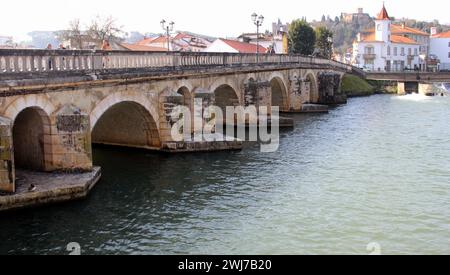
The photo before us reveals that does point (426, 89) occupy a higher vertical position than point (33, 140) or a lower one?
higher

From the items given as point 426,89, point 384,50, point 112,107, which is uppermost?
point 384,50

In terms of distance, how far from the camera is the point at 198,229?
15.9m

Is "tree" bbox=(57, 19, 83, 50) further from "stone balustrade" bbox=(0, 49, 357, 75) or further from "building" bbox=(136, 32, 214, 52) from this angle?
"stone balustrade" bbox=(0, 49, 357, 75)

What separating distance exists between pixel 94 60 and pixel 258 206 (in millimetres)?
8102

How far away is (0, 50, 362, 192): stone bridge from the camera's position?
1675 centimetres

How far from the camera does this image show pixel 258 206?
711 inches

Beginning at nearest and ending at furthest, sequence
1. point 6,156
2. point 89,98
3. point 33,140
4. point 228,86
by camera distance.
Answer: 1. point 6,156
2. point 33,140
3. point 89,98
4. point 228,86

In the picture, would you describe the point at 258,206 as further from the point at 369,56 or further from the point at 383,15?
the point at 383,15

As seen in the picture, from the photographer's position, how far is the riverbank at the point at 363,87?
66625 mm

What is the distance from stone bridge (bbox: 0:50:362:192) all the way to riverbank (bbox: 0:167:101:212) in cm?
36

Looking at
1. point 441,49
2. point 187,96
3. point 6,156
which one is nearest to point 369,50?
point 441,49

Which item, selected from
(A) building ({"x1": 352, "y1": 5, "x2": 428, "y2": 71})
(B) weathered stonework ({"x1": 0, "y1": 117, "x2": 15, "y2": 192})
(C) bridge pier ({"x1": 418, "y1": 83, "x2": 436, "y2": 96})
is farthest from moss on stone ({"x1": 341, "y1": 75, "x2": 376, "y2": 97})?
(B) weathered stonework ({"x1": 0, "y1": 117, "x2": 15, "y2": 192})

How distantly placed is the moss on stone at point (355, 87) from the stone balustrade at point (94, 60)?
34809 mm
